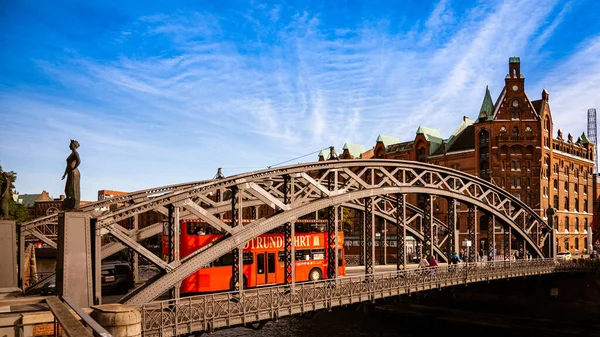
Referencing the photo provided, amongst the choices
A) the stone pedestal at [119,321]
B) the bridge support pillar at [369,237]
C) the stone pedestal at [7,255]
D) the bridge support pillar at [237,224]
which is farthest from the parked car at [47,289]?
the bridge support pillar at [369,237]

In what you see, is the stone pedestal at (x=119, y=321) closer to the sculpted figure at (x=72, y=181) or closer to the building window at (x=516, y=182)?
the sculpted figure at (x=72, y=181)

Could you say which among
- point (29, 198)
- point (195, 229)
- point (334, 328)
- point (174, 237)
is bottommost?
point (334, 328)

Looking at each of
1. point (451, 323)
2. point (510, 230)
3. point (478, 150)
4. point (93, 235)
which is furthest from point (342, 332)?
point (478, 150)

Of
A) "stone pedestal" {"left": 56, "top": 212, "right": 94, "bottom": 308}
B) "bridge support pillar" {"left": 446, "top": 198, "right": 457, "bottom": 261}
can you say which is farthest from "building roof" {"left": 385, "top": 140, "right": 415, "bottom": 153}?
"stone pedestal" {"left": 56, "top": 212, "right": 94, "bottom": 308}

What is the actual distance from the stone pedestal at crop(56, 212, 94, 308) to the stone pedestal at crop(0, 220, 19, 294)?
23.4ft

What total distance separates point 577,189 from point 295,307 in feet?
226

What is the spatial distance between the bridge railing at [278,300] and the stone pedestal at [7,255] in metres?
5.48

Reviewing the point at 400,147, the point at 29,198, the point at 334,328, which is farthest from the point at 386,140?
the point at 29,198

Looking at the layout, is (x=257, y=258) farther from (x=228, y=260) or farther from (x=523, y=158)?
(x=523, y=158)

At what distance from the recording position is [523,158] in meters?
69.8

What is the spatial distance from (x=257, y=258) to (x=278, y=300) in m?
7.97

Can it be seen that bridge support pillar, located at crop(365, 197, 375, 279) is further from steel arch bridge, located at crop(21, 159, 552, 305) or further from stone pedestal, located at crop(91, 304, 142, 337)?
stone pedestal, located at crop(91, 304, 142, 337)

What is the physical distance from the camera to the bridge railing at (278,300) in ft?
55.1

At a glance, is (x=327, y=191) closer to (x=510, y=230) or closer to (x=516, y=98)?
(x=510, y=230)
